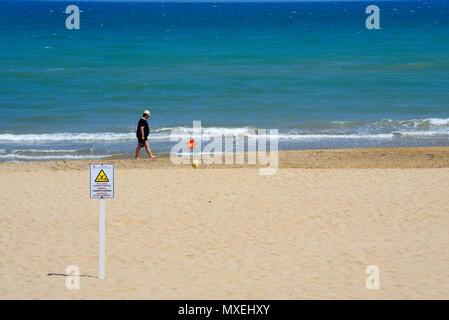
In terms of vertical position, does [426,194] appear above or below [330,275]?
above

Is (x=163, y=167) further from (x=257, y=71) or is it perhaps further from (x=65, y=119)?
(x=257, y=71)

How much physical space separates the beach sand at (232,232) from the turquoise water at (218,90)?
218 inches

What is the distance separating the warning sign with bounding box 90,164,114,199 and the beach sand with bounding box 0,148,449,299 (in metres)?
1.21

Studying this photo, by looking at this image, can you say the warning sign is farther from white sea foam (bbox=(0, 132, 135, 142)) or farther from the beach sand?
white sea foam (bbox=(0, 132, 135, 142))

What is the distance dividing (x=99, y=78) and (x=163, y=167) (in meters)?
21.3

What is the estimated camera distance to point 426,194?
45.3 feet

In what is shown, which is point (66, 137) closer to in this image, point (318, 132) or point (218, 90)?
point (318, 132)

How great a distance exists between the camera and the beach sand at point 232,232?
28.6ft

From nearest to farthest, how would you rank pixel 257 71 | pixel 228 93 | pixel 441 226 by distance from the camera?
1. pixel 441 226
2. pixel 228 93
3. pixel 257 71

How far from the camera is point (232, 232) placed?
11.3 meters

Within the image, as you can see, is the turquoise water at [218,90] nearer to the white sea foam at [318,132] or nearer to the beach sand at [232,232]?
the white sea foam at [318,132]

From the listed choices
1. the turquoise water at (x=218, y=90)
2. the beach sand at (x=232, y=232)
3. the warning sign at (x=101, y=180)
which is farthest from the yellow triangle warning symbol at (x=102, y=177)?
the turquoise water at (x=218, y=90)

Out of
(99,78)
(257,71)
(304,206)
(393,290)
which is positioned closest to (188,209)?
(304,206)

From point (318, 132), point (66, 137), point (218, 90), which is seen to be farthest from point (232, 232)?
point (218, 90)
